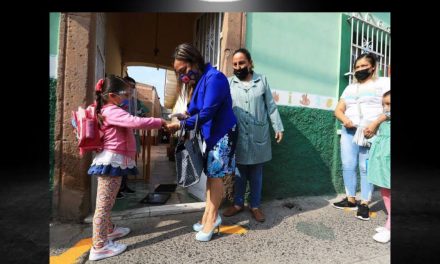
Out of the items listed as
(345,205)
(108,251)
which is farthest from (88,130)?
(345,205)

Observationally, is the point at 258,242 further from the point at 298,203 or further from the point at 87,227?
the point at 87,227

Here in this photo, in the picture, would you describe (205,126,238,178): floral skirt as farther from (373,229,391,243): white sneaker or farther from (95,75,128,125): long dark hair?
(373,229,391,243): white sneaker

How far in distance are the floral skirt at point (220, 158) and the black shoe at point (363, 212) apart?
4.02 ft

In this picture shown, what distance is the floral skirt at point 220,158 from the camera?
1.75 m

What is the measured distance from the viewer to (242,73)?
2162 millimetres

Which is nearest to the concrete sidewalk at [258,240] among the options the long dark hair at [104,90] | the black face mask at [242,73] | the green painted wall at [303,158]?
the green painted wall at [303,158]

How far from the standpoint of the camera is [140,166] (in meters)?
3.74

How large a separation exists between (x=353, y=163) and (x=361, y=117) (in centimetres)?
46

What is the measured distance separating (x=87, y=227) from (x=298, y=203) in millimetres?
1864

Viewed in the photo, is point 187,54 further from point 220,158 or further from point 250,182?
point 250,182

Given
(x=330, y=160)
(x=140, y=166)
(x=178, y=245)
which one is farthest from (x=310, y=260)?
(x=140, y=166)

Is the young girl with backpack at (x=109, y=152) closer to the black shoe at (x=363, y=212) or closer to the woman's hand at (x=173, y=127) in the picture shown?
the woman's hand at (x=173, y=127)

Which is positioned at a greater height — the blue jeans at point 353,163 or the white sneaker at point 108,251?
the blue jeans at point 353,163

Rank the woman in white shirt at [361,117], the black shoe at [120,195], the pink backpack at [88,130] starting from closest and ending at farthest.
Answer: the pink backpack at [88,130], the woman in white shirt at [361,117], the black shoe at [120,195]
